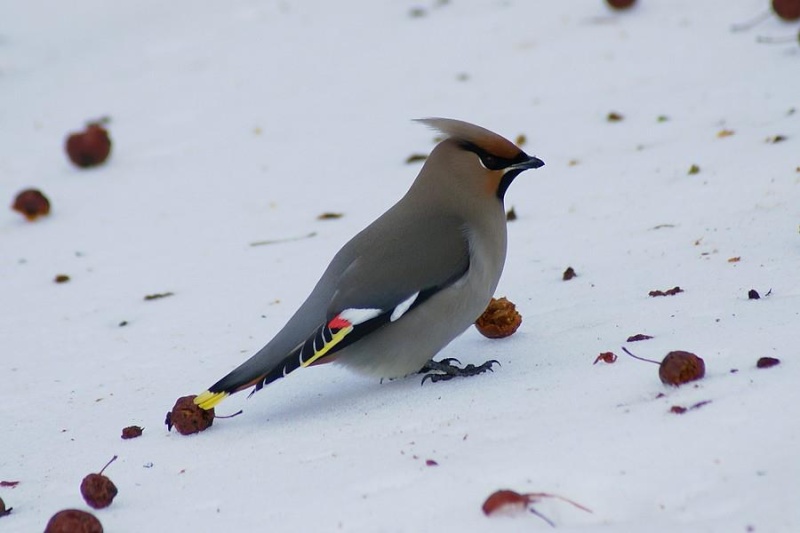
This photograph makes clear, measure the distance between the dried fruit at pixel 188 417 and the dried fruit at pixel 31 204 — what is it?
2.52 m

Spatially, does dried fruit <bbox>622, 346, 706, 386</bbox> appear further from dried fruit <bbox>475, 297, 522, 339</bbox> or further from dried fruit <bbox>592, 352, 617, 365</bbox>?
dried fruit <bbox>475, 297, 522, 339</bbox>

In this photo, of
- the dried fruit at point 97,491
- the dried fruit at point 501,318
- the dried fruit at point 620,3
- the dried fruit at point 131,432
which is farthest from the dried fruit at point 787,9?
the dried fruit at point 97,491

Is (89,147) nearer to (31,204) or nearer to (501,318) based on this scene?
(31,204)

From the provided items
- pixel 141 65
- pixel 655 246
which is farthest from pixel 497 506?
pixel 141 65

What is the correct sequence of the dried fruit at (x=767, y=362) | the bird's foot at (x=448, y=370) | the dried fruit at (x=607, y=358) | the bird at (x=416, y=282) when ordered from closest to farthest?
the dried fruit at (x=767, y=362) < the dried fruit at (x=607, y=358) < the bird at (x=416, y=282) < the bird's foot at (x=448, y=370)

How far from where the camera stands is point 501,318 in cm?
350

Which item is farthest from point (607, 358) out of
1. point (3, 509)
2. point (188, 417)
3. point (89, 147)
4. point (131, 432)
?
point (89, 147)

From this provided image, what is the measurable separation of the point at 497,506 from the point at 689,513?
13.8 inches

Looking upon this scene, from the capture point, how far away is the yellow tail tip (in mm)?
3062

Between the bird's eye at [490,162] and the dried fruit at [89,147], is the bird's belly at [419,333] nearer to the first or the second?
the bird's eye at [490,162]

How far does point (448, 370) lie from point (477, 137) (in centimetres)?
66

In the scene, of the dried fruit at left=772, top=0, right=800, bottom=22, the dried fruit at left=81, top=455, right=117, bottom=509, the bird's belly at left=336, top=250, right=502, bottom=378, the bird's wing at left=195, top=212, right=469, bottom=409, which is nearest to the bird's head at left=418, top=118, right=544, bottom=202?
the bird's wing at left=195, top=212, right=469, bottom=409

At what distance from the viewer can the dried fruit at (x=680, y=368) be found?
268cm

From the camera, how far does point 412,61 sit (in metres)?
6.42
